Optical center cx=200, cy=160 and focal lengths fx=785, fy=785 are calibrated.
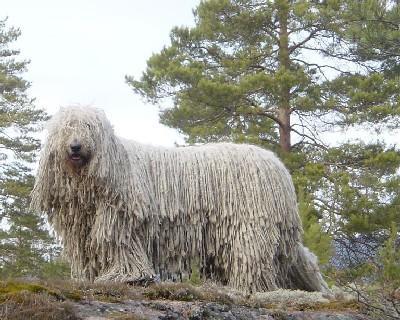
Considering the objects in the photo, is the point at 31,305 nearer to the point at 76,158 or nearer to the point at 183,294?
the point at 183,294

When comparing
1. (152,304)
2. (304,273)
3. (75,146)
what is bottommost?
(152,304)

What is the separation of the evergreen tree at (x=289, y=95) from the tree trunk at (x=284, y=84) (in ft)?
0.09

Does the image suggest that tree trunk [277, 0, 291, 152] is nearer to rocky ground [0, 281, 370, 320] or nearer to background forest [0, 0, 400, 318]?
background forest [0, 0, 400, 318]

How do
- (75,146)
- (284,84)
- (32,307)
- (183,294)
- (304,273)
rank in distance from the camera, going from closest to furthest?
(32,307) < (183,294) < (75,146) < (304,273) < (284,84)

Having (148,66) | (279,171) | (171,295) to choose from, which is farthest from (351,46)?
(171,295)

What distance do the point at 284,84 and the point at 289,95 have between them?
27.5 inches

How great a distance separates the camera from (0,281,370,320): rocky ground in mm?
5195

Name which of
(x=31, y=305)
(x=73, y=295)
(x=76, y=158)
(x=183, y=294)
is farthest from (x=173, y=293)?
(x=76, y=158)

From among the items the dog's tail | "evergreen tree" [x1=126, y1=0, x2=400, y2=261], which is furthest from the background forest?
the dog's tail

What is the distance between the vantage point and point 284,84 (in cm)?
2045

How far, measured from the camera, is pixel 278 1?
2162 centimetres

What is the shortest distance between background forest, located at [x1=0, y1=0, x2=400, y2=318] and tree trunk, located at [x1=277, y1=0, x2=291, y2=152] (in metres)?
0.03

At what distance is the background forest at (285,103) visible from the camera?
19594 millimetres

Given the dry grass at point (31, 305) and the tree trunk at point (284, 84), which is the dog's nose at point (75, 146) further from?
the tree trunk at point (284, 84)
